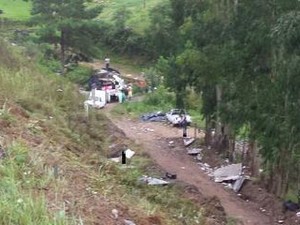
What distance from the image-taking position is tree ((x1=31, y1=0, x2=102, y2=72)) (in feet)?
116

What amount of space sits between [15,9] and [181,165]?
34.9 meters

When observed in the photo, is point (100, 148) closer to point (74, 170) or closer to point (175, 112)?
point (74, 170)

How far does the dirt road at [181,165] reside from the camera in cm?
1570

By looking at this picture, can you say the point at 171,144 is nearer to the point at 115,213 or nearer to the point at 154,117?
the point at 154,117

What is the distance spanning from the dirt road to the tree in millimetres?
7036

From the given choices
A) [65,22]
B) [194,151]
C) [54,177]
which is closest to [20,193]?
[54,177]

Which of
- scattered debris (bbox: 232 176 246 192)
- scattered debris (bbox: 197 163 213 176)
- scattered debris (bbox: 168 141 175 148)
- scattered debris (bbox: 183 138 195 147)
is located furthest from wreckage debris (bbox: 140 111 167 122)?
scattered debris (bbox: 232 176 246 192)

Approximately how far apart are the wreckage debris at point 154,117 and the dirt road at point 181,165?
0.47 m

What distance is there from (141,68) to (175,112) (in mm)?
12729

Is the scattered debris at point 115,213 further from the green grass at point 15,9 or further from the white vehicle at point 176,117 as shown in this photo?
the green grass at point 15,9

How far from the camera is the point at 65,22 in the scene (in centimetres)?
3497

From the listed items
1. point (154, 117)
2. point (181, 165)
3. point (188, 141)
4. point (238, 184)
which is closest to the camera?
point (238, 184)

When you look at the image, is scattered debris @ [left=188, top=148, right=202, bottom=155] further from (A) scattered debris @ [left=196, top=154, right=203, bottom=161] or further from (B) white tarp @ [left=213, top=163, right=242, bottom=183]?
(B) white tarp @ [left=213, top=163, right=242, bottom=183]

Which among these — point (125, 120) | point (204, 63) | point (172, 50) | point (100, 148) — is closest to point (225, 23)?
point (204, 63)
